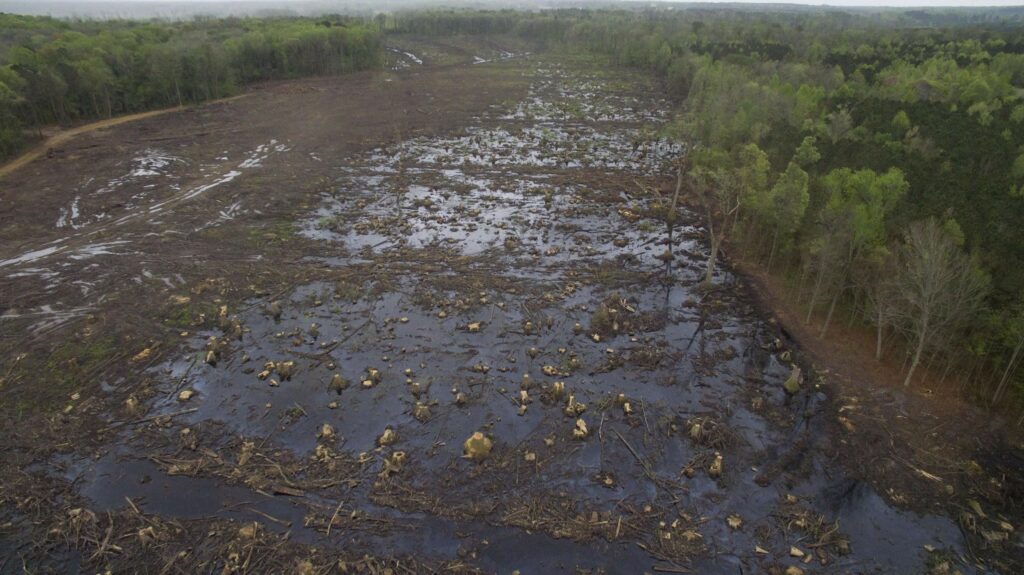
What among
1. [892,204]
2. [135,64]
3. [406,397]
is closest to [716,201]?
[892,204]

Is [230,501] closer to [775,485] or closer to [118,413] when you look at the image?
[118,413]

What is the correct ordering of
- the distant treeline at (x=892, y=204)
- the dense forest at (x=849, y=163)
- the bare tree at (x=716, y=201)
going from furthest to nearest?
the bare tree at (x=716, y=201)
the dense forest at (x=849, y=163)
the distant treeline at (x=892, y=204)

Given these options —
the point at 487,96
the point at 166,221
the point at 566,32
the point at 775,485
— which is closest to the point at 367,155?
the point at 166,221

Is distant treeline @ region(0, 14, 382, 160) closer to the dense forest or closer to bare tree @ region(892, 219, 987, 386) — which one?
the dense forest

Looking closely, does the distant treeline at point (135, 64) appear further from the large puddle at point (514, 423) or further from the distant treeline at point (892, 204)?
the distant treeline at point (892, 204)

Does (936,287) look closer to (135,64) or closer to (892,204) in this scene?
(892,204)

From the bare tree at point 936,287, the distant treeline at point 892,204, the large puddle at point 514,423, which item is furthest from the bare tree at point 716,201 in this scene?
the bare tree at point 936,287
